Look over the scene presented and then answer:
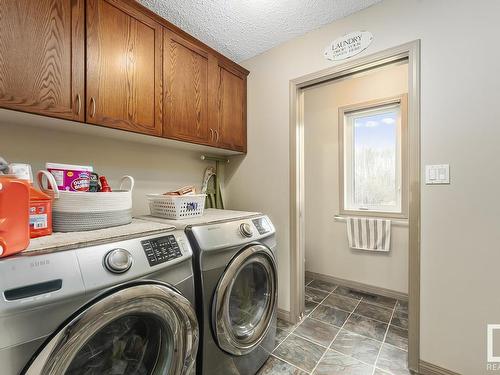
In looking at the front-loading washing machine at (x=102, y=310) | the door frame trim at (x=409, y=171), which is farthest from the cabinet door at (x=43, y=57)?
the door frame trim at (x=409, y=171)

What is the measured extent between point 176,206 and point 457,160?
163 cm

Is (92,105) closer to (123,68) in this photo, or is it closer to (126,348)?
(123,68)

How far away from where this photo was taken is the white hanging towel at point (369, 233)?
7.78 feet

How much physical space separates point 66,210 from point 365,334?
214cm

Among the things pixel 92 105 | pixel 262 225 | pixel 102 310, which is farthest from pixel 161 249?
pixel 92 105

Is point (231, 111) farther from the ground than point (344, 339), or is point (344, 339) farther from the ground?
point (231, 111)

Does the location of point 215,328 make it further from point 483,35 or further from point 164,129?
point 483,35

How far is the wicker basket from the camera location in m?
1.00

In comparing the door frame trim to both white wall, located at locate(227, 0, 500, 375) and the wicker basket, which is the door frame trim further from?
the wicker basket

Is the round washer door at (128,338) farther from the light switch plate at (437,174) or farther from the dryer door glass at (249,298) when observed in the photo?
the light switch plate at (437,174)

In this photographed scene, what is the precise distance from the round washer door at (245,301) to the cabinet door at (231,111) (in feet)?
3.30

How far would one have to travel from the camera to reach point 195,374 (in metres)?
1.06

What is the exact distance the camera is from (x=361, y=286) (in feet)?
8.34

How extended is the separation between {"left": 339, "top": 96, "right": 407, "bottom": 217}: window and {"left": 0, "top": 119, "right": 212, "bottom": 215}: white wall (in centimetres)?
163
